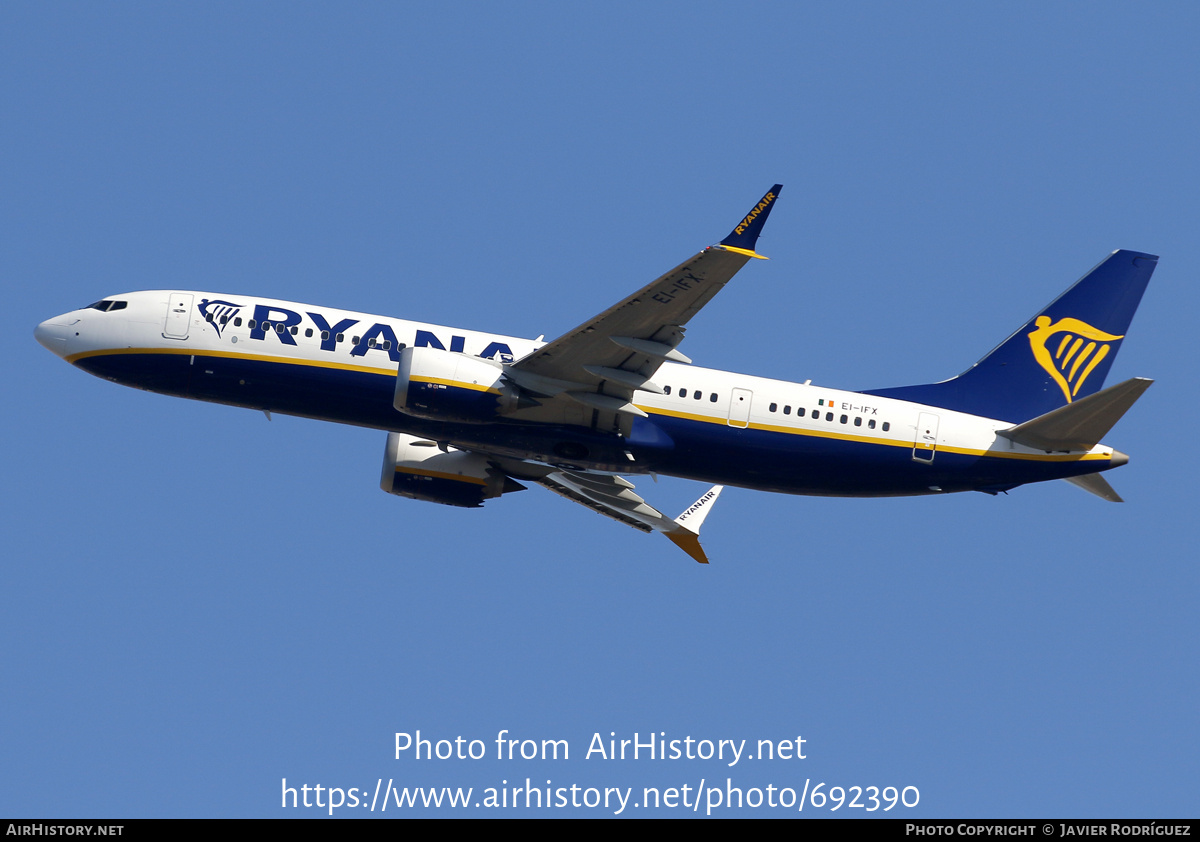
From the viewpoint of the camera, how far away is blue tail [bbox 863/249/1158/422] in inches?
1705

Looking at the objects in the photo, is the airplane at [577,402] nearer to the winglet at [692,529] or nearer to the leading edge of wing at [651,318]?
the leading edge of wing at [651,318]

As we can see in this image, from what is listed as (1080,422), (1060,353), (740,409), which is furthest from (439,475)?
(1060,353)

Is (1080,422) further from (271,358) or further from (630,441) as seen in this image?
(271,358)

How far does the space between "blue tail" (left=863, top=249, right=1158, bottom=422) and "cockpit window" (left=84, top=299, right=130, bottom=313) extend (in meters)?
24.8

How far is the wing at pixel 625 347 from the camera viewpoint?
111ft

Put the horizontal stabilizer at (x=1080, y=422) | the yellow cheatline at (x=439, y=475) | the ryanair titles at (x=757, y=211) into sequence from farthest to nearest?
the yellow cheatline at (x=439, y=475), the horizontal stabilizer at (x=1080, y=422), the ryanair titles at (x=757, y=211)

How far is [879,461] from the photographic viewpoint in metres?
40.9

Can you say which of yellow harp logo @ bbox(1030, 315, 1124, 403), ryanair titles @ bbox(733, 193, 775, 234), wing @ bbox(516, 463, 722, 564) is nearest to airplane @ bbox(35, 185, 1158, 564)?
yellow harp logo @ bbox(1030, 315, 1124, 403)

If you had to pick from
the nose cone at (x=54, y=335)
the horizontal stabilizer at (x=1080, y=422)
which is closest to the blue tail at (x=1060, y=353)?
the horizontal stabilizer at (x=1080, y=422)

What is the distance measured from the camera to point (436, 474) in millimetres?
45438

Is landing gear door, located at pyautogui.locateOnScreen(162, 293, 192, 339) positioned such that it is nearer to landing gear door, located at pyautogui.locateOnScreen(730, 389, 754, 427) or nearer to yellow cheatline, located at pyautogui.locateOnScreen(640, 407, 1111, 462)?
yellow cheatline, located at pyautogui.locateOnScreen(640, 407, 1111, 462)

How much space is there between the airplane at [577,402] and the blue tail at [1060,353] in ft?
1.68

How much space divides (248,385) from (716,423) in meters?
14.2
